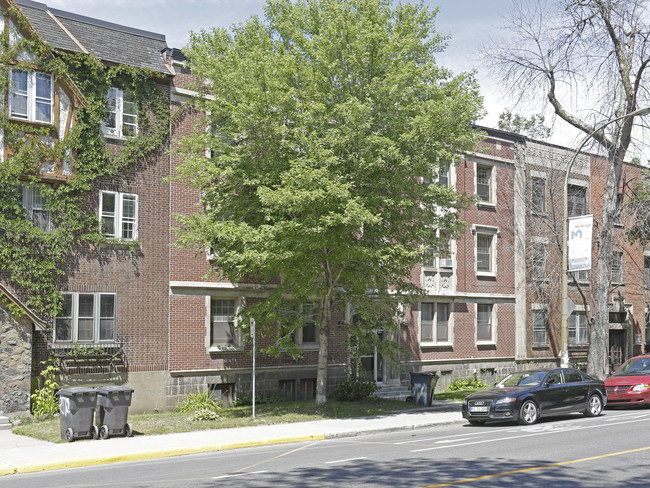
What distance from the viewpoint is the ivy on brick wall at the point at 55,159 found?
Result: 801 inches

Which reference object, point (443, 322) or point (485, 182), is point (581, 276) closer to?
point (485, 182)

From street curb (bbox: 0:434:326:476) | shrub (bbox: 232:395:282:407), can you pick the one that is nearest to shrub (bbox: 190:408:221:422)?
street curb (bbox: 0:434:326:476)

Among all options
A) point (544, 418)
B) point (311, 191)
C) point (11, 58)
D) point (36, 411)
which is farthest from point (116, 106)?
point (544, 418)

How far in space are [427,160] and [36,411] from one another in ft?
42.1

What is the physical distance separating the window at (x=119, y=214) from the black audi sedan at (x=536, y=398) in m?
11.5

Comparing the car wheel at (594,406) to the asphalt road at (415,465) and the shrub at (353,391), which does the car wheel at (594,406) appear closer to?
the asphalt road at (415,465)

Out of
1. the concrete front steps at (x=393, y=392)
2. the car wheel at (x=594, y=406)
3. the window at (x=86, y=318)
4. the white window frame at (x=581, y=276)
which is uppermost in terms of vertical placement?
the white window frame at (x=581, y=276)

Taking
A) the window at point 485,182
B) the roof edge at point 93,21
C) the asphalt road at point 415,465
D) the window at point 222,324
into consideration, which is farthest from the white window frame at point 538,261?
the roof edge at point 93,21

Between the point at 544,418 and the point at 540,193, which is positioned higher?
the point at 540,193

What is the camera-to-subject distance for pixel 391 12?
21297mm

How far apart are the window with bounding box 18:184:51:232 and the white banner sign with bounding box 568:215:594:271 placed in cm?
1558

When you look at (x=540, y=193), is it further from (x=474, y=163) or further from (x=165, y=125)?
(x=165, y=125)

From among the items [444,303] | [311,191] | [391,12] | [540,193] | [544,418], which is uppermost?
[391,12]

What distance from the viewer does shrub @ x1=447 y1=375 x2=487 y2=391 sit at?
99.7 feet
